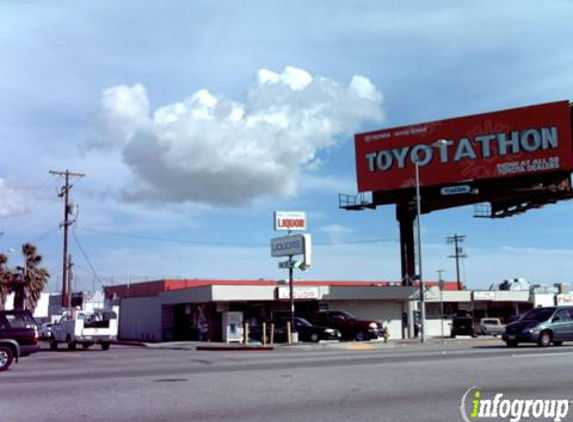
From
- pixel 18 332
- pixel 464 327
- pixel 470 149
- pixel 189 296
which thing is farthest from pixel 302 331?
pixel 470 149

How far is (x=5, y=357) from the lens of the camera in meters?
20.0

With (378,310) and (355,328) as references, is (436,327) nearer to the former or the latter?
(378,310)

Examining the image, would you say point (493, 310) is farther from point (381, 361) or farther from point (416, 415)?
point (416, 415)

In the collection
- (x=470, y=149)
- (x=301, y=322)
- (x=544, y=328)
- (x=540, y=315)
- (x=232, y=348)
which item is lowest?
(x=232, y=348)

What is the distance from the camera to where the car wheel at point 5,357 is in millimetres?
19862

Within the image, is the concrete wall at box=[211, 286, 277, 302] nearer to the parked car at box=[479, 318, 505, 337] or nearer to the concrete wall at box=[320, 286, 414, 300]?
the concrete wall at box=[320, 286, 414, 300]

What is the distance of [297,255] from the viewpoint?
38.8 metres

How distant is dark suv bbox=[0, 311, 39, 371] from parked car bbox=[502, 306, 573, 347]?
17.3 metres

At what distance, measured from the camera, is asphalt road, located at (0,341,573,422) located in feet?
33.8

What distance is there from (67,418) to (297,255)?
28.9 metres

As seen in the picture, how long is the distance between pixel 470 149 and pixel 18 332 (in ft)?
108

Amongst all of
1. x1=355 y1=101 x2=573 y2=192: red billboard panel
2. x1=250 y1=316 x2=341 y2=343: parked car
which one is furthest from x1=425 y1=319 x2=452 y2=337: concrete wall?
x1=250 y1=316 x2=341 y2=343: parked car

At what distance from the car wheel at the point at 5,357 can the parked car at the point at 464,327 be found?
30.8m

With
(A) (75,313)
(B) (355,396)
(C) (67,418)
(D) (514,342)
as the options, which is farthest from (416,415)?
(A) (75,313)
